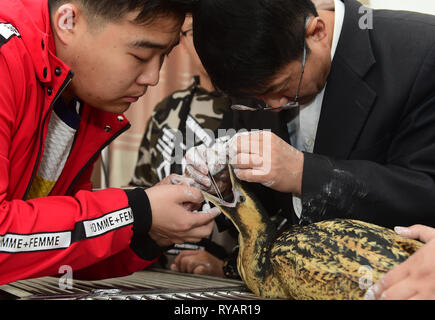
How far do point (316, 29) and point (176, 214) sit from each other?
0.75 meters

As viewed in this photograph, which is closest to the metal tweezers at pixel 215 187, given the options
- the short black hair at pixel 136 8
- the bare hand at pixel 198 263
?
the short black hair at pixel 136 8

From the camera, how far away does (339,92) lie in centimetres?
162

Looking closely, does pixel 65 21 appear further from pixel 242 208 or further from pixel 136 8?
pixel 242 208

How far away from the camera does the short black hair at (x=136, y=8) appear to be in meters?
1.39

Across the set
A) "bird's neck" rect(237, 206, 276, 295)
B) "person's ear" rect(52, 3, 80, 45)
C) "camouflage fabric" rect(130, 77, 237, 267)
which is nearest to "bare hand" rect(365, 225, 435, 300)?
"bird's neck" rect(237, 206, 276, 295)

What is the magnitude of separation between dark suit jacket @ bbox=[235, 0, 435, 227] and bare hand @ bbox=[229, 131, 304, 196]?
43mm

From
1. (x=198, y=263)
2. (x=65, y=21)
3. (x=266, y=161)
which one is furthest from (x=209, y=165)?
(x=198, y=263)

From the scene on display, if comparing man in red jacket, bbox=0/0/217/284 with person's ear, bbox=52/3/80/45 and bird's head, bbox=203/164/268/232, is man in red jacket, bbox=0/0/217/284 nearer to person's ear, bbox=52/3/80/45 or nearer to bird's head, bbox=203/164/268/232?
person's ear, bbox=52/3/80/45

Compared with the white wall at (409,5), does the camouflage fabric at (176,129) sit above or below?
below

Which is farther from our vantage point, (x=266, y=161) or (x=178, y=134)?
(x=178, y=134)

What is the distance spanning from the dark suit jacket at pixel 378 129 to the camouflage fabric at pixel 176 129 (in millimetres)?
938

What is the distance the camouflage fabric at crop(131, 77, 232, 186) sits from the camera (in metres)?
2.52

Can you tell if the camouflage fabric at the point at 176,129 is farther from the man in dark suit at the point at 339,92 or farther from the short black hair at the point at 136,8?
the short black hair at the point at 136,8
